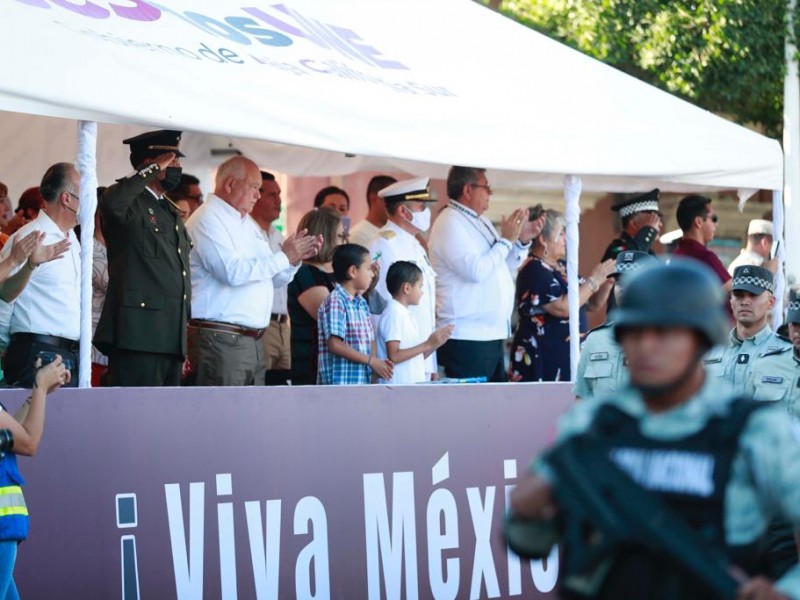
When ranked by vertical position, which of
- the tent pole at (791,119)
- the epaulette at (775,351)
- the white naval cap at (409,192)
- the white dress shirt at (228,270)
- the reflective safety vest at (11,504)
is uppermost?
the tent pole at (791,119)

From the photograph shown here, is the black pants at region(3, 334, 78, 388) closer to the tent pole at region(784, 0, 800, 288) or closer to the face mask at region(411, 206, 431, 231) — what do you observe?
the face mask at region(411, 206, 431, 231)

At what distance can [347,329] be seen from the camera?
895cm

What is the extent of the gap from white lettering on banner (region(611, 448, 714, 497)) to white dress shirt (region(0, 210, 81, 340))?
4.90 meters

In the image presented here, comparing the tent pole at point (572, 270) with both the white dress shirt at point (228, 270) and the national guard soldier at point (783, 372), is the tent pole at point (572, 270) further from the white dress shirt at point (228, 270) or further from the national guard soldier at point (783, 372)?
the national guard soldier at point (783, 372)

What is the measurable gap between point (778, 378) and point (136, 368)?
3.40m

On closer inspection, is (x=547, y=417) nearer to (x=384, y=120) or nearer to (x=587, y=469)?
(x=384, y=120)

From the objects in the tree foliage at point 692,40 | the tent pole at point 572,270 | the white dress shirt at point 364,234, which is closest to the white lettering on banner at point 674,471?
the tent pole at point 572,270

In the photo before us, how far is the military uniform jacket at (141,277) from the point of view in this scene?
807 cm

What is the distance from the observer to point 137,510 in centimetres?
742

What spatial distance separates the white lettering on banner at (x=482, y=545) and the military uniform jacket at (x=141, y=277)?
78.6 inches

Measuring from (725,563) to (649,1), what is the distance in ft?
45.1

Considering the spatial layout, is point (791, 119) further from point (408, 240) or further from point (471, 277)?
point (408, 240)

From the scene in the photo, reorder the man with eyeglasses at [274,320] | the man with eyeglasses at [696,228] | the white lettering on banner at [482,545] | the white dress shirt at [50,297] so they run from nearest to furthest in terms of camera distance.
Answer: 1. the white dress shirt at [50,297]
2. the white lettering on banner at [482,545]
3. the man with eyeglasses at [274,320]
4. the man with eyeglasses at [696,228]

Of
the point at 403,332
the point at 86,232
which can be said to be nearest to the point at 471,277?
the point at 403,332
